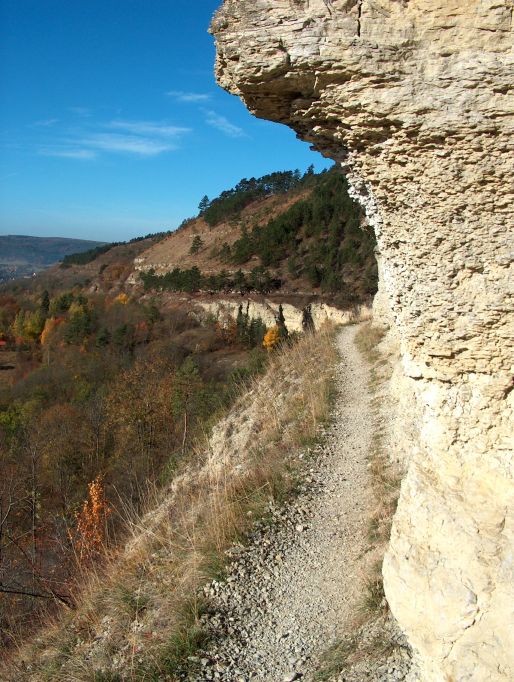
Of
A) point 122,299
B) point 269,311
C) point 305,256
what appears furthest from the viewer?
point 122,299

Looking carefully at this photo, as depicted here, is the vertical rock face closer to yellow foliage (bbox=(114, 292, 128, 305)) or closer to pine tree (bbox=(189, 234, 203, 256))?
yellow foliage (bbox=(114, 292, 128, 305))

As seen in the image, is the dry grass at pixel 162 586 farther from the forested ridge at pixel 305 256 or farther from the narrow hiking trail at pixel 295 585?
the forested ridge at pixel 305 256

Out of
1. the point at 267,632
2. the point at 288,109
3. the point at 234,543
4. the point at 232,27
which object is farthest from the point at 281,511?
the point at 232,27

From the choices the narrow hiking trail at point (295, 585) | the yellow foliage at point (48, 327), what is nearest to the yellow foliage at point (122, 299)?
the yellow foliage at point (48, 327)

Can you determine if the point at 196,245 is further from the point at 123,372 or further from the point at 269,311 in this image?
the point at 123,372

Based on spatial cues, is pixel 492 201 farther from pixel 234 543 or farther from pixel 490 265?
A: pixel 234 543

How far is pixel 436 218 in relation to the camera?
9.29 ft

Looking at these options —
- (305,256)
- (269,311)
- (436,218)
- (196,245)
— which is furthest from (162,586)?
(196,245)

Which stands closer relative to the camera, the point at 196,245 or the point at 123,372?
the point at 123,372

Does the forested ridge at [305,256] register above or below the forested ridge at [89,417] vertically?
above

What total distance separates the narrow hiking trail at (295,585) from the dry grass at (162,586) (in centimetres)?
22

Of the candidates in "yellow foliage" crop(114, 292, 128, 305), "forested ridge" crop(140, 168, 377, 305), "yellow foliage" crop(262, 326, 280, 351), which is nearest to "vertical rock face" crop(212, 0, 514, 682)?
"forested ridge" crop(140, 168, 377, 305)

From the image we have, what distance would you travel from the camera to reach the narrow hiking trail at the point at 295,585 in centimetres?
409

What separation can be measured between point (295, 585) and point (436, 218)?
12.4 feet
